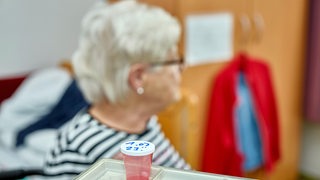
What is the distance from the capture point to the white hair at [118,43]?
0.97 m

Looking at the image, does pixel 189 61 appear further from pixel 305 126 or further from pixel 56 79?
pixel 305 126

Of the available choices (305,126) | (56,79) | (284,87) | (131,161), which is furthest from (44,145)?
(305,126)

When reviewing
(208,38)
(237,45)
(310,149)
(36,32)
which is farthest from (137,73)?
(310,149)

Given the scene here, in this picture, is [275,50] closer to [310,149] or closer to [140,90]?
[310,149]

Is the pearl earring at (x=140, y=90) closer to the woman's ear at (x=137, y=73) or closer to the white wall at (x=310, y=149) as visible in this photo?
the woman's ear at (x=137, y=73)

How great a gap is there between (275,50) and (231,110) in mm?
540

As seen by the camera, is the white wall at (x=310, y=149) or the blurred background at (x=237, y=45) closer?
the blurred background at (x=237, y=45)

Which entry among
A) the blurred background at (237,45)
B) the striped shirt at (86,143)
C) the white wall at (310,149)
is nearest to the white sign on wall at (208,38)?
the blurred background at (237,45)

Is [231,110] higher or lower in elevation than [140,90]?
lower

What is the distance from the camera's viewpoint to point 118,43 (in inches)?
39.2

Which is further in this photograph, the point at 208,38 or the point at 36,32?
the point at 36,32

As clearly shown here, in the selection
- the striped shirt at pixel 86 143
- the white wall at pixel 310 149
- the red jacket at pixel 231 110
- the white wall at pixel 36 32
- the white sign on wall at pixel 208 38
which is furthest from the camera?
the white wall at pixel 310 149

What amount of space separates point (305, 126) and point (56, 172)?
6.59 feet

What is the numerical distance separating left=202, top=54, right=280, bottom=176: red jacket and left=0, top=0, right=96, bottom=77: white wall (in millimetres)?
742
